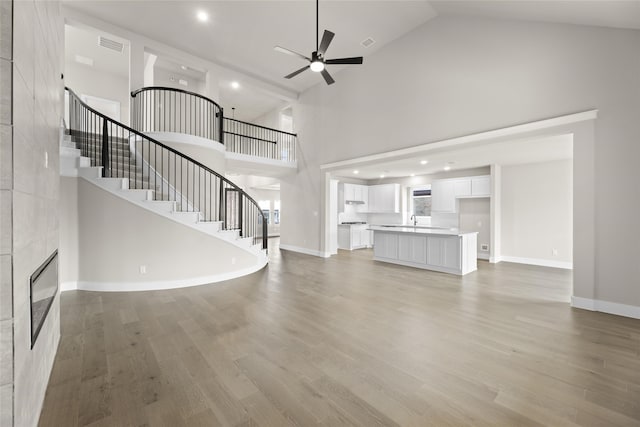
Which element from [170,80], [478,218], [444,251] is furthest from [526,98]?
[170,80]

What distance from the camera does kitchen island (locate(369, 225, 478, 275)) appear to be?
18.3 feet

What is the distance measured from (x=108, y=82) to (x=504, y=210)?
1224 cm

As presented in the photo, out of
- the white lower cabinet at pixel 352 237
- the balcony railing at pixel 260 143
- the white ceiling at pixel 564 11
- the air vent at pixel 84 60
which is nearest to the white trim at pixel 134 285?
the white lower cabinet at pixel 352 237

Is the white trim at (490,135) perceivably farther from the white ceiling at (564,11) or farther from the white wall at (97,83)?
the white wall at (97,83)

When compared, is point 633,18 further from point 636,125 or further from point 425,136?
point 425,136

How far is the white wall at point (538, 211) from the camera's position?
637cm

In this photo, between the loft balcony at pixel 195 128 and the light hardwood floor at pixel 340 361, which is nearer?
the light hardwood floor at pixel 340 361

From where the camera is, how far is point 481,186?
7406 mm

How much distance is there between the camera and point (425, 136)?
5.53 metres

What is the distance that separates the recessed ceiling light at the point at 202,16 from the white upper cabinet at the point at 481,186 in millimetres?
7755

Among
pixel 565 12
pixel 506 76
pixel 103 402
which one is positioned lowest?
pixel 103 402

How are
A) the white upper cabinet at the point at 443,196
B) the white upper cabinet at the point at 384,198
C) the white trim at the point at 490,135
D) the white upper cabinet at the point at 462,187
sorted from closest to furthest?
the white trim at the point at 490,135 → the white upper cabinet at the point at 462,187 → the white upper cabinet at the point at 443,196 → the white upper cabinet at the point at 384,198

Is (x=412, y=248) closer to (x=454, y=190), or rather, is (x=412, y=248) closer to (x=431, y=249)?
(x=431, y=249)

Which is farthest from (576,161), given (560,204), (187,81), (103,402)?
(187,81)
